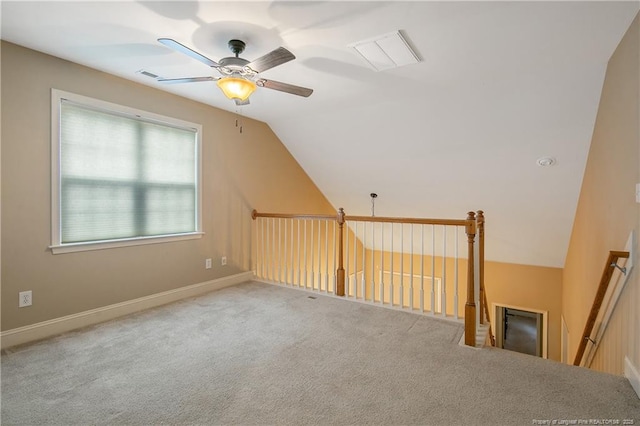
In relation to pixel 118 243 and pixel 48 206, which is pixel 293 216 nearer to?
pixel 118 243

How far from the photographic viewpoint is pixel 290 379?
209 centimetres

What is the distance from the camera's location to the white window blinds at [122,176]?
2.91 m

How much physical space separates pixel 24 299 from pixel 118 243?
0.81 metres

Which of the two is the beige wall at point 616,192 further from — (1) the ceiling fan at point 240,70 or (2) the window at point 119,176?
(2) the window at point 119,176

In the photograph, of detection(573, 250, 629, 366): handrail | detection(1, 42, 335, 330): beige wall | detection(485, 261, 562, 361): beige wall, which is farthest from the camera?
detection(485, 261, 562, 361): beige wall

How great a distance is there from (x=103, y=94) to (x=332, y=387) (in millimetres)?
3247

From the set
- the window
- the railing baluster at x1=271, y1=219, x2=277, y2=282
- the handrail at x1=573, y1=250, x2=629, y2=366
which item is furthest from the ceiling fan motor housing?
the handrail at x1=573, y1=250, x2=629, y2=366

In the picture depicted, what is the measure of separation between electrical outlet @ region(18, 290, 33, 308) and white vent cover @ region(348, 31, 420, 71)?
3269 mm

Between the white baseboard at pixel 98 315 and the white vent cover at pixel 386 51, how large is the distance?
10.2 feet

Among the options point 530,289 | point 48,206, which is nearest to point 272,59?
point 48,206

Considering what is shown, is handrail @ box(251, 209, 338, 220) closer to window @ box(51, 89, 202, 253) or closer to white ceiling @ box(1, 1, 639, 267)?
window @ box(51, 89, 202, 253)

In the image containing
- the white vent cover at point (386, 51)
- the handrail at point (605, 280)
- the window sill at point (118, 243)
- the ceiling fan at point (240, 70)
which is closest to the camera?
the ceiling fan at point (240, 70)

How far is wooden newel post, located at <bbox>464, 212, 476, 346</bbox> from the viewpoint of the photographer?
8.51 ft

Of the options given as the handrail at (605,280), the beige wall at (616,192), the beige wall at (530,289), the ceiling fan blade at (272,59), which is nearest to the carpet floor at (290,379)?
the beige wall at (616,192)
